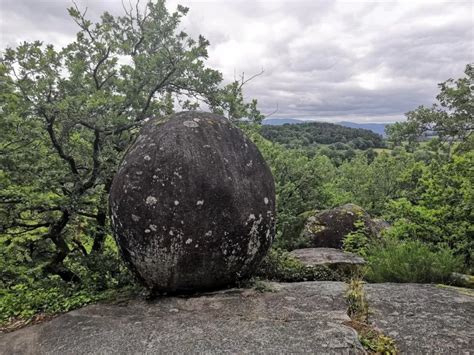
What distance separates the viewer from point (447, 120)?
45.2 feet

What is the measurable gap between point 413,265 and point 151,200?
5.56 meters

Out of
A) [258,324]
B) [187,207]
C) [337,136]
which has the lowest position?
[258,324]

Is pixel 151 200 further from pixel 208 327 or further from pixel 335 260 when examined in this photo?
pixel 335 260

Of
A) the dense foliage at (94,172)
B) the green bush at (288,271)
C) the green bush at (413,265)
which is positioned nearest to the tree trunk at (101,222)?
the dense foliage at (94,172)

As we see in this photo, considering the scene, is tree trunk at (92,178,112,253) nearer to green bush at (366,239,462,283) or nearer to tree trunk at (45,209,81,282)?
tree trunk at (45,209,81,282)

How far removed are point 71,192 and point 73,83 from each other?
2.38m

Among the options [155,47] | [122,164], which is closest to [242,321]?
[122,164]

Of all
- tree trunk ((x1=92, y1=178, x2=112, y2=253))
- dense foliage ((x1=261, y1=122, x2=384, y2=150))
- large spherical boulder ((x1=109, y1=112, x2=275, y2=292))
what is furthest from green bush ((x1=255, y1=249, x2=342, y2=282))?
dense foliage ((x1=261, y1=122, x2=384, y2=150))

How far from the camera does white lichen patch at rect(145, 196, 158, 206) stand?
6.28m

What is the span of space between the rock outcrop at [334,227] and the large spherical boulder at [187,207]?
8098mm

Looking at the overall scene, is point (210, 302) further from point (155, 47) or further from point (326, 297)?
point (155, 47)

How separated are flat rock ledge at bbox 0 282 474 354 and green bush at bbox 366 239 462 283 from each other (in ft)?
2.56

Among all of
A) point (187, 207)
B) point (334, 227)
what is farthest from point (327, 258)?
point (187, 207)

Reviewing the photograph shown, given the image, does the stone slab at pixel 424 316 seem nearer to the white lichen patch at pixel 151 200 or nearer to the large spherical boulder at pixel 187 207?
the large spherical boulder at pixel 187 207
